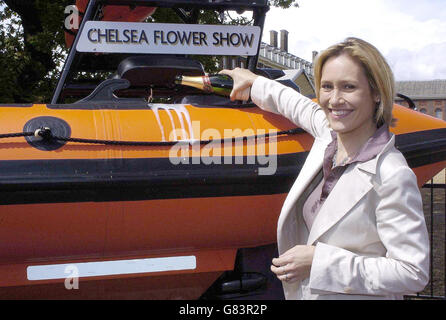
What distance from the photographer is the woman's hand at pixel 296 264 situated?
1519 millimetres

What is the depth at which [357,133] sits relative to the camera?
5.06 ft

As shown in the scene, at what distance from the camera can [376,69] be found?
143 cm

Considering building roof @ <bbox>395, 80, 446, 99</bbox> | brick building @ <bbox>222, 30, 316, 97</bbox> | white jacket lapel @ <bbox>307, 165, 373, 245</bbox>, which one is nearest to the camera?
white jacket lapel @ <bbox>307, 165, 373, 245</bbox>

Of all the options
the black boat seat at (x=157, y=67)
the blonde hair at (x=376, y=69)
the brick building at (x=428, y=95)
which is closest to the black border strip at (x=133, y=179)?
the black boat seat at (x=157, y=67)

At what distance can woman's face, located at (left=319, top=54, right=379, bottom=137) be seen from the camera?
147 centimetres

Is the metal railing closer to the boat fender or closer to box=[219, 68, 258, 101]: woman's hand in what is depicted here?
box=[219, 68, 258, 101]: woman's hand

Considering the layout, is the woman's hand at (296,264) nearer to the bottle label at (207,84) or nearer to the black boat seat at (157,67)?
the bottle label at (207,84)

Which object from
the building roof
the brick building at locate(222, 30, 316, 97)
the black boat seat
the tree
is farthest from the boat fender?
the building roof

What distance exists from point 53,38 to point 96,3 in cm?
615

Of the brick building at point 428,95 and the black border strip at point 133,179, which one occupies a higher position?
the brick building at point 428,95

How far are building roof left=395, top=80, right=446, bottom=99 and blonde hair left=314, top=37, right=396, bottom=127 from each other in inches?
2802

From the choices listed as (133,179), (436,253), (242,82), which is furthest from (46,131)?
(436,253)
